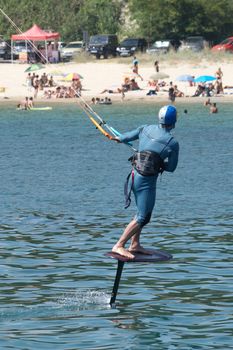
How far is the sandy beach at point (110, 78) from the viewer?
81.5 meters

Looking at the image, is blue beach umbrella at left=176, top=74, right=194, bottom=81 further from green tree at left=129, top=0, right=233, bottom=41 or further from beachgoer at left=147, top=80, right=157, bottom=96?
green tree at left=129, top=0, right=233, bottom=41

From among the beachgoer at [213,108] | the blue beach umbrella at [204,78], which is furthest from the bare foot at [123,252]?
the blue beach umbrella at [204,78]

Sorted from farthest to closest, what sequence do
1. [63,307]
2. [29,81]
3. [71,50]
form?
[71,50] → [29,81] → [63,307]

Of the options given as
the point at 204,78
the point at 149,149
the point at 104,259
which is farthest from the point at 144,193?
the point at 204,78

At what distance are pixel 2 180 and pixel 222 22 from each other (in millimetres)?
57202

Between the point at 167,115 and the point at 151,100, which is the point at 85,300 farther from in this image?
the point at 151,100

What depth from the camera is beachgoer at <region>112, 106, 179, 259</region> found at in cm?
1789

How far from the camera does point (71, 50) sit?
9475 cm

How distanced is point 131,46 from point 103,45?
89.5 inches

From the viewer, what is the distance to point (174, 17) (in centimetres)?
9431

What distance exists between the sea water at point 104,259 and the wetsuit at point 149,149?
1951 mm

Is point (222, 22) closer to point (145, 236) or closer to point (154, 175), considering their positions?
point (145, 236)

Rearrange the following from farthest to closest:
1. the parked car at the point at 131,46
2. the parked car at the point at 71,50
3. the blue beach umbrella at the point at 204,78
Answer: the parked car at the point at 71,50 < the parked car at the point at 131,46 < the blue beach umbrella at the point at 204,78

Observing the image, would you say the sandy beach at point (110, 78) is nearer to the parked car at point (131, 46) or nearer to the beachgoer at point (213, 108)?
the parked car at point (131, 46)
